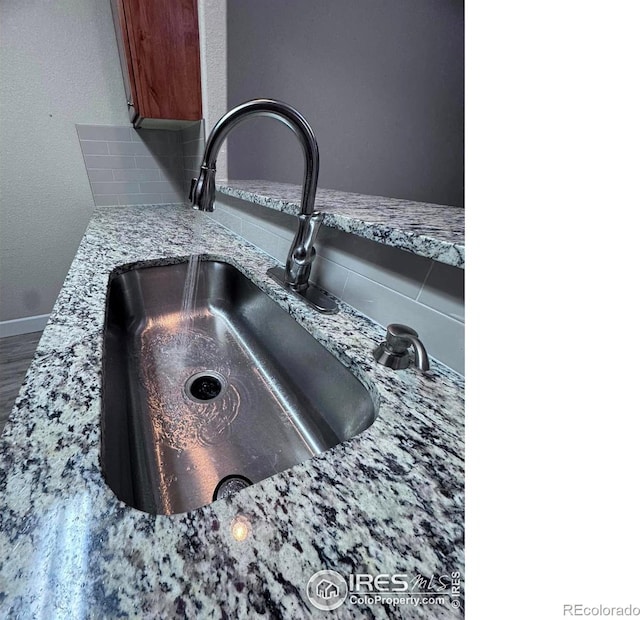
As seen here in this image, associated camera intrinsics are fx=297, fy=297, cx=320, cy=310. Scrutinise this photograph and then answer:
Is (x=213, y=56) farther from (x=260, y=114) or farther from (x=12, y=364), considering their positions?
(x=12, y=364)

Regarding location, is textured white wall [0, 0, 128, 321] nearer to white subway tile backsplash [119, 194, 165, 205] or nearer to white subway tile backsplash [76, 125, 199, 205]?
white subway tile backsplash [76, 125, 199, 205]

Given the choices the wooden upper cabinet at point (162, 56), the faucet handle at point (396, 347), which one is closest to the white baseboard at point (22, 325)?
the wooden upper cabinet at point (162, 56)

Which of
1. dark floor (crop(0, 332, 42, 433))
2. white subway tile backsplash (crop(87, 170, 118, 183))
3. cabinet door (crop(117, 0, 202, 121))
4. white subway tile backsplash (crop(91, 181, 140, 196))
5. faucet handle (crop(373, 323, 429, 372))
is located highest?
cabinet door (crop(117, 0, 202, 121))

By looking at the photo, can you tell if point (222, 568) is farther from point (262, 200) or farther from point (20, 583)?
point (262, 200)

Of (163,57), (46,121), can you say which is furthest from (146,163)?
(163,57)

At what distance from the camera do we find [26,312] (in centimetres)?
179

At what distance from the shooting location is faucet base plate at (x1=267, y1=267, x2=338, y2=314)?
0.59m

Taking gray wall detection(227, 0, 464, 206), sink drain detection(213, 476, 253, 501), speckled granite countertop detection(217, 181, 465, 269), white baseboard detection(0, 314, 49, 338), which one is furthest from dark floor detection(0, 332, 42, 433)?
speckled granite countertop detection(217, 181, 465, 269)

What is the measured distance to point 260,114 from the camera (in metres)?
0.50

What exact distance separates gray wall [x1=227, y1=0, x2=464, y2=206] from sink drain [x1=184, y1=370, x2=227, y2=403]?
107 cm

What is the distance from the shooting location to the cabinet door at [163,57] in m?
1.04
